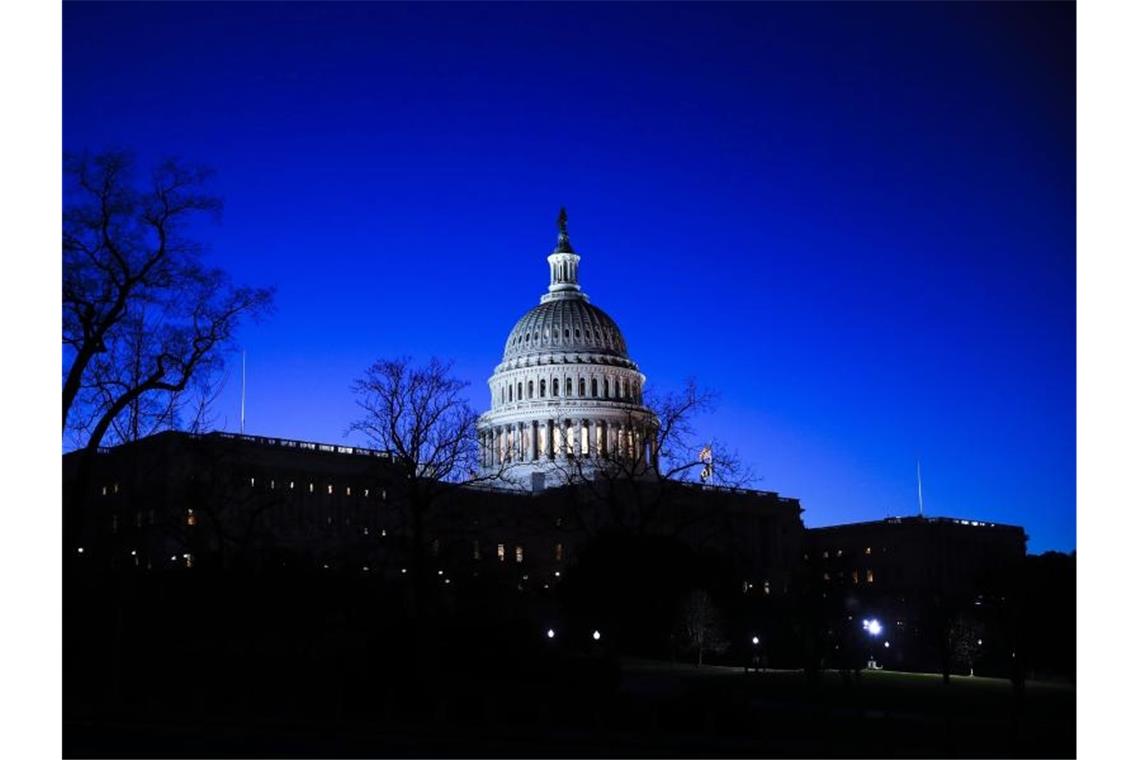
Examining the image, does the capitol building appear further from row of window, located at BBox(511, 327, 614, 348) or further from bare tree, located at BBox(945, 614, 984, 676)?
bare tree, located at BBox(945, 614, 984, 676)

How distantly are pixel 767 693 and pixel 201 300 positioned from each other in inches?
1141

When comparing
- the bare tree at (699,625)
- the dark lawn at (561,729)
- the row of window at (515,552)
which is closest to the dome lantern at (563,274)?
the row of window at (515,552)

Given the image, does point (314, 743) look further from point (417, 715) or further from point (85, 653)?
point (85, 653)

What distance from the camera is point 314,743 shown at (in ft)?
102

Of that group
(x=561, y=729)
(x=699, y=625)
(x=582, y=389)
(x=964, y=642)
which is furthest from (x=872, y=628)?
(x=582, y=389)

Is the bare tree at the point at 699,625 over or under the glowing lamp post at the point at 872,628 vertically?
over

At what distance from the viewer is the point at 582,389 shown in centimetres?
17975

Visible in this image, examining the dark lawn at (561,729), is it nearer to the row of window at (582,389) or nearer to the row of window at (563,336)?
the row of window at (582,389)

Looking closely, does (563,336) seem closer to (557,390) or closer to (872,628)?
(557,390)

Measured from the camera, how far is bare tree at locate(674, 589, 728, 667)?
8300 centimetres

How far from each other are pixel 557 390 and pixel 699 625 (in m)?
98.1

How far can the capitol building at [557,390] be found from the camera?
176000 millimetres

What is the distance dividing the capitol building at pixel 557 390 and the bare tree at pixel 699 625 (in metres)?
84.5

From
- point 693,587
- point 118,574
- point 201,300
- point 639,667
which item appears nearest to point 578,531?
point 693,587
